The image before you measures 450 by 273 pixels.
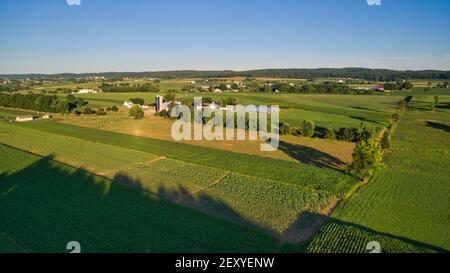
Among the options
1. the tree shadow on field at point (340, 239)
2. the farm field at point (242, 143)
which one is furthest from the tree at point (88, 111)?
the tree shadow on field at point (340, 239)

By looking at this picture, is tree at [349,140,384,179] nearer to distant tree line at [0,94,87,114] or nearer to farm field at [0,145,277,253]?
farm field at [0,145,277,253]

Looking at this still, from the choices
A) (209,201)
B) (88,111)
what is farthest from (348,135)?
(88,111)

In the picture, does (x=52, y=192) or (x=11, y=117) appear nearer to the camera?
(x=52, y=192)

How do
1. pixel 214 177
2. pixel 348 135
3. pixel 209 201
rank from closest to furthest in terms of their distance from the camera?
pixel 209 201
pixel 214 177
pixel 348 135

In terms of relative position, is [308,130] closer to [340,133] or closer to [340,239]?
[340,133]
